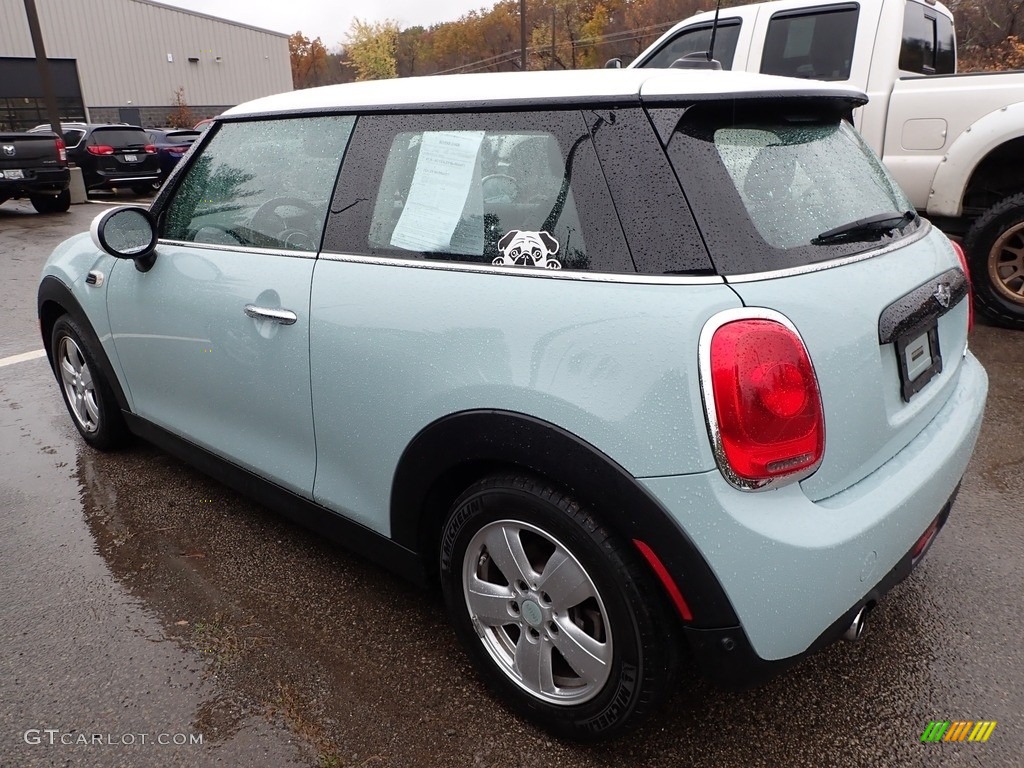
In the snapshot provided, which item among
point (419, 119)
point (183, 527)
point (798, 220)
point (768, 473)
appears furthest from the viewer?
point (183, 527)

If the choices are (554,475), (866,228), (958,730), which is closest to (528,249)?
(554,475)

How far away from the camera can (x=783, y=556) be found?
5.08 feet

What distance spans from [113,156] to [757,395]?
17.0 meters

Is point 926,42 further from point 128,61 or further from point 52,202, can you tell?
point 128,61

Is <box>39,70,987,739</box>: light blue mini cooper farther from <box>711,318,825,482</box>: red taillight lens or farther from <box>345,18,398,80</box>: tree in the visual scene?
<box>345,18,398,80</box>: tree

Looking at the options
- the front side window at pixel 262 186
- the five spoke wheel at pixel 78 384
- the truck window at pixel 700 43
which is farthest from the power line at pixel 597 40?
the front side window at pixel 262 186

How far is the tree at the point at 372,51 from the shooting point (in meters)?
76.1

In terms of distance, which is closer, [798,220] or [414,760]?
[798,220]

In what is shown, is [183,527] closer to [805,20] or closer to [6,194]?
[805,20]

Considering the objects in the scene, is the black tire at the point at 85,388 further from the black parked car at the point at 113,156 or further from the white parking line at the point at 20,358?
the black parked car at the point at 113,156

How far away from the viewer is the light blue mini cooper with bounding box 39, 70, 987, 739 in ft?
5.15

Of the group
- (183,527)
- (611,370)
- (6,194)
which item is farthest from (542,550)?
(6,194)

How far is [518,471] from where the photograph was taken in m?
1.84

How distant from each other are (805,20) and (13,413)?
5.89 metres
